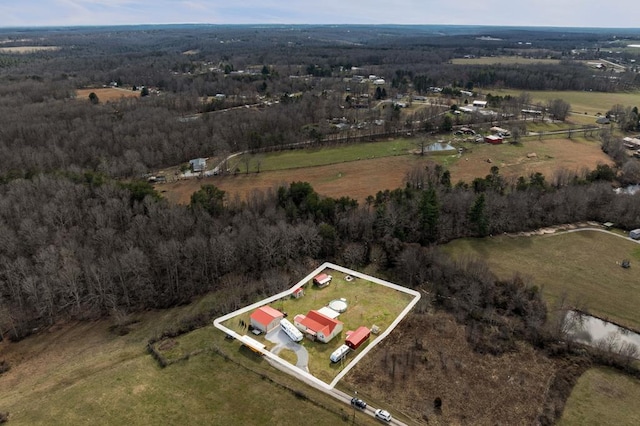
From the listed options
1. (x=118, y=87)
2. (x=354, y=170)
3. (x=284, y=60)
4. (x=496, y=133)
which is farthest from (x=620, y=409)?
(x=284, y=60)

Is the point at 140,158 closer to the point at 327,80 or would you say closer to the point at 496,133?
the point at 496,133

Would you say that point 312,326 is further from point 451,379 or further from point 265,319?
point 451,379

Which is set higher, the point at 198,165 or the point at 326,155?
the point at 326,155

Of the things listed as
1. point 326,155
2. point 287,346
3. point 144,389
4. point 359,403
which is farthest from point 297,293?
point 326,155

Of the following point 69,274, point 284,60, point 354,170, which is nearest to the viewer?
point 69,274

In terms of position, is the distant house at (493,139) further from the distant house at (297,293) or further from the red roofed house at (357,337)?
the red roofed house at (357,337)

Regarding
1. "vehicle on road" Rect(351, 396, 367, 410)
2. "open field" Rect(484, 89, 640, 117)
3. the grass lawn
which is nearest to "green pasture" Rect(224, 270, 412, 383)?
"vehicle on road" Rect(351, 396, 367, 410)
